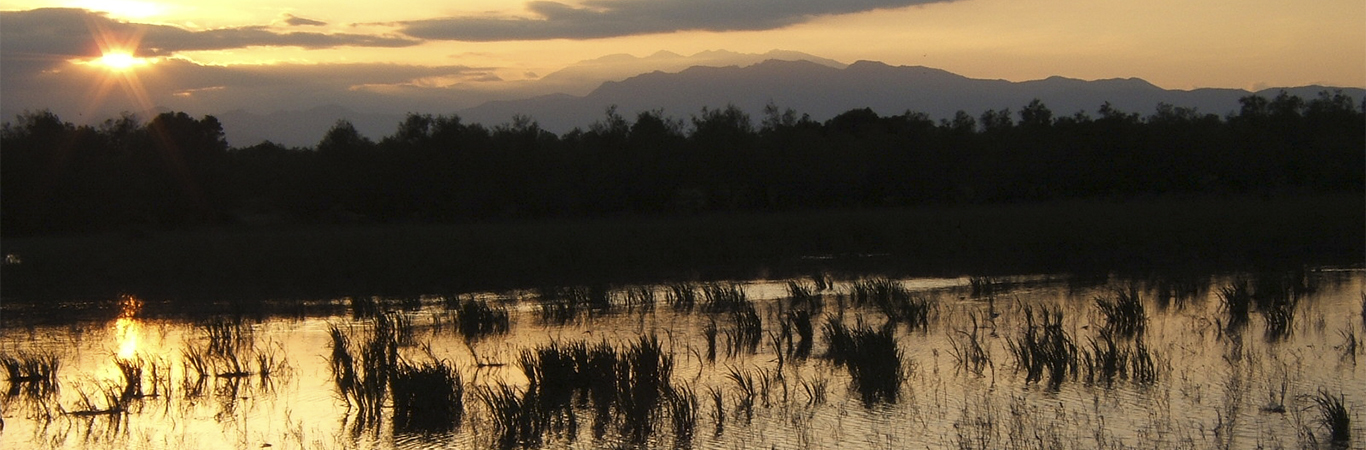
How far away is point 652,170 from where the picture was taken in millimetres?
50750

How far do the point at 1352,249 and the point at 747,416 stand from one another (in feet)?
66.4

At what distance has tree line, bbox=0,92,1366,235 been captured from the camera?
47.9 metres

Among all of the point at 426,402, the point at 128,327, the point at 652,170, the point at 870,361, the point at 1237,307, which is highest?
the point at 652,170

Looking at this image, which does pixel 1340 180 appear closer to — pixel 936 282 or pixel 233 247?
pixel 936 282

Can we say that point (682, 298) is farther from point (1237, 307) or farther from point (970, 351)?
point (1237, 307)

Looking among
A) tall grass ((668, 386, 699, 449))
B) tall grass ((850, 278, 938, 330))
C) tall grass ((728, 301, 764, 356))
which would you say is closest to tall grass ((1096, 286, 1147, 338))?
tall grass ((850, 278, 938, 330))

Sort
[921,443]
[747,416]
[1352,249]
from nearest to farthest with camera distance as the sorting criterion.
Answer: [921,443], [747,416], [1352,249]

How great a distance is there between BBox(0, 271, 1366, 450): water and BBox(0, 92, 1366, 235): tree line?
32.2 meters

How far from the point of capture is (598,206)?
49469mm

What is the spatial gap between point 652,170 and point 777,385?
1558 inches

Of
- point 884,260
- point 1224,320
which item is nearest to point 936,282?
point 884,260

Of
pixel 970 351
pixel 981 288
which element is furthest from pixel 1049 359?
pixel 981 288

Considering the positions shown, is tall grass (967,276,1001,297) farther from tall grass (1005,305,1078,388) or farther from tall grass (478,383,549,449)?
tall grass (478,383,549,449)

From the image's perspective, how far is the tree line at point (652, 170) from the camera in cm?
4788
